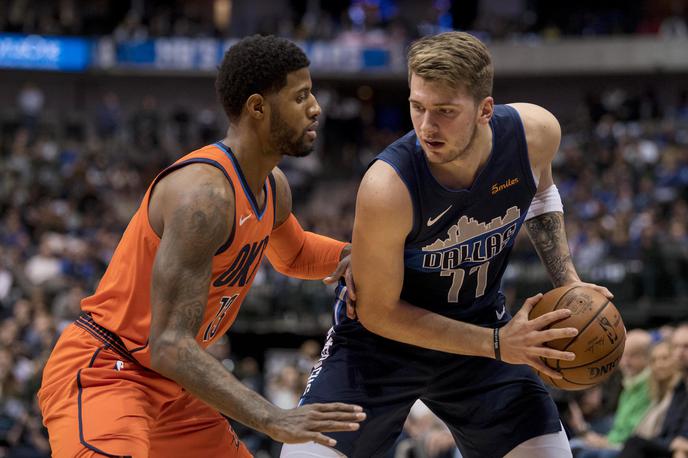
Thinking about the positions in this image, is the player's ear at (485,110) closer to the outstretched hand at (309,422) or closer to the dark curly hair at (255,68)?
the dark curly hair at (255,68)

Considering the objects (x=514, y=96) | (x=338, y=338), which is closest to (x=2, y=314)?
(x=338, y=338)

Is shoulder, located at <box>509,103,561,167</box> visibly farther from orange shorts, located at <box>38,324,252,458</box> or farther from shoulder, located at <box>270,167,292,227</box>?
orange shorts, located at <box>38,324,252,458</box>

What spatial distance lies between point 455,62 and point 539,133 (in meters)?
0.65

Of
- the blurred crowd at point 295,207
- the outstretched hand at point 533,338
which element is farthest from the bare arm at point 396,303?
the blurred crowd at point 295,207

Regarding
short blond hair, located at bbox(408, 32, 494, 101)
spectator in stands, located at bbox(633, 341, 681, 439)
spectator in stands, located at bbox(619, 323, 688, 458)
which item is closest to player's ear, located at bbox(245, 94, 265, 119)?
short blond hair, located at bbox(408, 32, 494, 101)

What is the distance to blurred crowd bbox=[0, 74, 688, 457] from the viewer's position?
36.7 feet

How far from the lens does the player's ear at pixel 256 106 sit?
3736 mm

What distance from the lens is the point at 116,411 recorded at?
3506 mm

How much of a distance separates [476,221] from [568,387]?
0.71m

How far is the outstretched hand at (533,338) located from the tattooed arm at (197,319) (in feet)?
2.24

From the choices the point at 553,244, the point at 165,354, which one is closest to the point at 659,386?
the point at 553,244

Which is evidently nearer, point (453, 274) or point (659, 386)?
point (453, 274)

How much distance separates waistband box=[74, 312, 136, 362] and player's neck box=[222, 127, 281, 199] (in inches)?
29.0

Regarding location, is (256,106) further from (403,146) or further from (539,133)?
(539,133)
